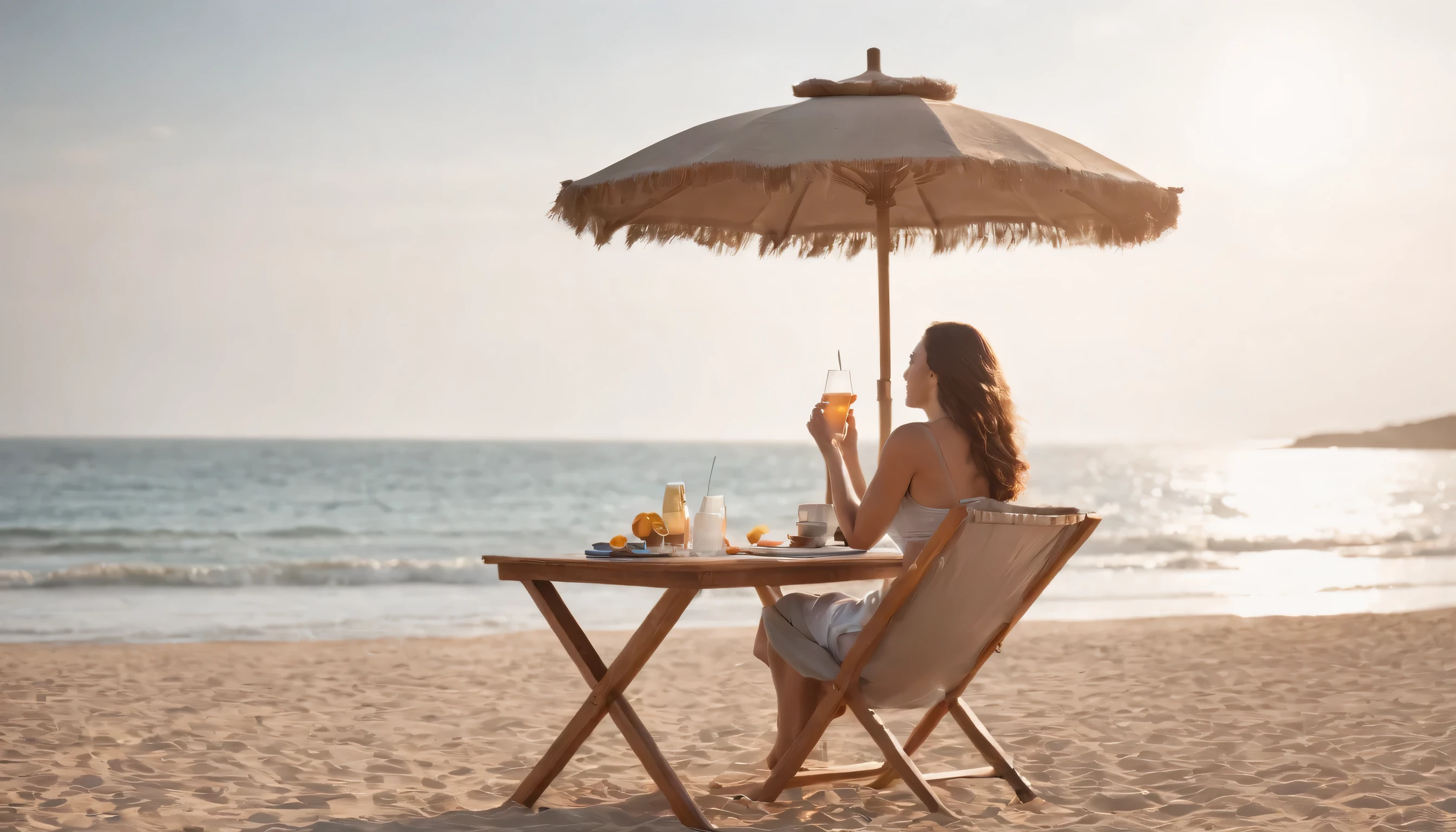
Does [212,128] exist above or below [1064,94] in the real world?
above

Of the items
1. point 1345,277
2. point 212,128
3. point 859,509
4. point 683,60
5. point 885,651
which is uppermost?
point 212,128

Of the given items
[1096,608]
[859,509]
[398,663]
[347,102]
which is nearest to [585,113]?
[347,102]

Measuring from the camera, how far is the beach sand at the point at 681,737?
11.8 feet

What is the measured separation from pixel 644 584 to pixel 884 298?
1.68 metres

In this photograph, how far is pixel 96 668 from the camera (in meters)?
6.66

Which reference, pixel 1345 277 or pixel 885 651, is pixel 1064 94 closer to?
pixel 885 651

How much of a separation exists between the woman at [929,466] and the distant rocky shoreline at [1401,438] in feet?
223

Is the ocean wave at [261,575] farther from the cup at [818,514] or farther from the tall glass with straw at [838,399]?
the tall glass with straw at [838,399]

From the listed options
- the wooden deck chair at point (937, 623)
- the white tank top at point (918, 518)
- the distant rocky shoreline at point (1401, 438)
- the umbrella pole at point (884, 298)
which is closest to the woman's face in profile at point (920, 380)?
the white tank top at point (918, 518)

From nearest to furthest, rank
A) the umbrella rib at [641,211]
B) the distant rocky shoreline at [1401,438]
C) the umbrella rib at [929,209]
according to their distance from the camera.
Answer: the umbrella rib at [641,211]
the umbrella rib at [929,209]
the distant rocky shoreline at [1401,438]

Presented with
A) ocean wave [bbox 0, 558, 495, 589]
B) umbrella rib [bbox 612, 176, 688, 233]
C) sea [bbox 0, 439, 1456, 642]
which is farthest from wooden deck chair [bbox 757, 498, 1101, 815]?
ocean wave [bbox 0, 558, 495, 589]

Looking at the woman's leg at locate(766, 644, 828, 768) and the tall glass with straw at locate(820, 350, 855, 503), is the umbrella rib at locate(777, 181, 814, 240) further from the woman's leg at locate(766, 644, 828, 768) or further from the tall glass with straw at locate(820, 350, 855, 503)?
the woman's leg at locate(766, 644, 828, 768)

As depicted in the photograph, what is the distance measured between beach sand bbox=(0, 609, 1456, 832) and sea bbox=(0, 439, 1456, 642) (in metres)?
1.17

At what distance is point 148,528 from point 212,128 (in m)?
10.7
